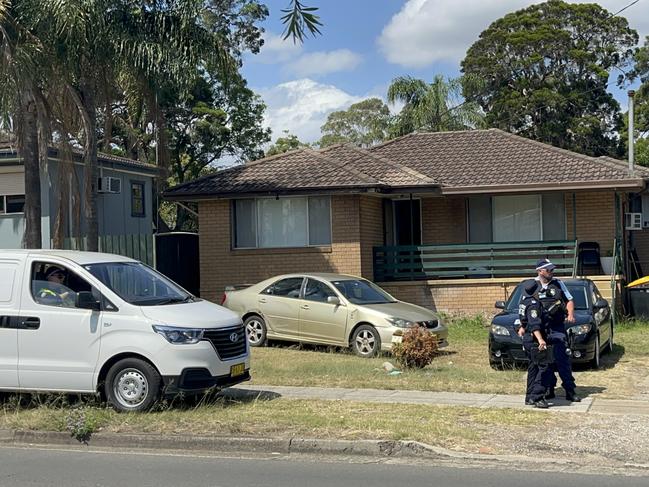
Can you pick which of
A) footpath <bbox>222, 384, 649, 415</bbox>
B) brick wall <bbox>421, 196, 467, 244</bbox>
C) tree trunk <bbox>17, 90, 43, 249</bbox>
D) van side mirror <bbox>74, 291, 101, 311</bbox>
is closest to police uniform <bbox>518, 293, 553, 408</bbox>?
footpath <bbox>222, 384, 649, 415</bbox>

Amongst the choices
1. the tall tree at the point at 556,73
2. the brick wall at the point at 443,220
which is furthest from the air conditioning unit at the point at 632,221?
the tall tree at the point at 556,73

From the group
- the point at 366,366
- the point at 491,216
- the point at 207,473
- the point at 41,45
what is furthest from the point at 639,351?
the point at 41,45

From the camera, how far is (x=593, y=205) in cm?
2025

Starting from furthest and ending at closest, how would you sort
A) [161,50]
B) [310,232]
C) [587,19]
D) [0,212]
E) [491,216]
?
[587,19] → [0,212] → [491,216] → [310,232] → [161,50]

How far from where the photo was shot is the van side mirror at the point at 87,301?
9.71 meters

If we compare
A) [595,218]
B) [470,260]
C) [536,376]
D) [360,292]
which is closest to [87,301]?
[536,376]

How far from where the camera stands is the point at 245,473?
7.64 meters

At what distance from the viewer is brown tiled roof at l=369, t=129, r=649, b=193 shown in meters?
19.5

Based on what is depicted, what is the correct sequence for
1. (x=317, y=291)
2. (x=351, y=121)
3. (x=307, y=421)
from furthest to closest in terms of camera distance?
(x=351, y=121), (x=317, y=291), (x=307, y=421)

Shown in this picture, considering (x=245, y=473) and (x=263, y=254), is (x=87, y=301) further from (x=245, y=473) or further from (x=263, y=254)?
(x=263, y=254)

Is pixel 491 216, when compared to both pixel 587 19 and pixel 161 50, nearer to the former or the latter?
pixel 161 50

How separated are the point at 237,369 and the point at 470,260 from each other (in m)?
11.1

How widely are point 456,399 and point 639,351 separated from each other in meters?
5.83

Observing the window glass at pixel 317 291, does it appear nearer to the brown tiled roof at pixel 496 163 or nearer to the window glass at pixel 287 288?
the window glass at pixel 287 288
